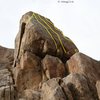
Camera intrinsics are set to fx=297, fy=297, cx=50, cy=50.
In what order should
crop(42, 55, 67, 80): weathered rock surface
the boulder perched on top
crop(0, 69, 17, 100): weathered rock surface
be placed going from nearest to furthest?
crop(0, 69, 17, 100): weathered rock surface, crop(42, 55, 67, 80): weathered rock surface, the boulder perched on top

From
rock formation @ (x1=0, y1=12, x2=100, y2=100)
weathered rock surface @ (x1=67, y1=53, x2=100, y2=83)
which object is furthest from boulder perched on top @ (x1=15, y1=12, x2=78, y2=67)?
weathered rock surface @ (x1=67, y1=53, x2=100, y2=83)

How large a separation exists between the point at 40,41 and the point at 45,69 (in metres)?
4.17

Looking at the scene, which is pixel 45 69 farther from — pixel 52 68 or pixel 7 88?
pixel 7 88

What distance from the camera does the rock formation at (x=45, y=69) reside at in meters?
30.5

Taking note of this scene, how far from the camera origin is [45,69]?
35.4 m

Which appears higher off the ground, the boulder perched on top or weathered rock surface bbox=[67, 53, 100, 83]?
the boulder perched on top

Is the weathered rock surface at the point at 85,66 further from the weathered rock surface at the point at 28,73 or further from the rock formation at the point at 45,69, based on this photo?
the weathered rock surface at the point at 28,73

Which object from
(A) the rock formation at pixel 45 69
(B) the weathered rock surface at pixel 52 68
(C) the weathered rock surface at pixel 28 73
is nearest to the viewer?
(A) the rock formation at pixel 45 69

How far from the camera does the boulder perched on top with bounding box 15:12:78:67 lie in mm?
37469

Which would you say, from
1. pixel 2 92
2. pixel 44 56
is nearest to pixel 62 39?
pixel 44 56

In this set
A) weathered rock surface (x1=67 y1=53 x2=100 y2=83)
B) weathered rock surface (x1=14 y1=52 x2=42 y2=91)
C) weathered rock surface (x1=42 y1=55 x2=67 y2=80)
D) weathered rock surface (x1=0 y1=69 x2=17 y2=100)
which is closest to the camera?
weathered rock surface (x1=0 y1=69 x2=17 y2=100)

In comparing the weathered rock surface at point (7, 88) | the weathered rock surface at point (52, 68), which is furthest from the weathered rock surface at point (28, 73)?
the weathered rock surface at point (7, 88)

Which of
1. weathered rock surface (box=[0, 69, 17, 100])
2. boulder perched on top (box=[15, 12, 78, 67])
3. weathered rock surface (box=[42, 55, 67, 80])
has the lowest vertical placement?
weathered rock surface (box=[0, 69, 17, 100])

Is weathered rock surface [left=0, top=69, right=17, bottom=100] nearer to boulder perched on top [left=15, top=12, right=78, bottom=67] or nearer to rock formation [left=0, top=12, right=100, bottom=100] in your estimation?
rock formation [left=0, top=12, right=100, bottom=100]
